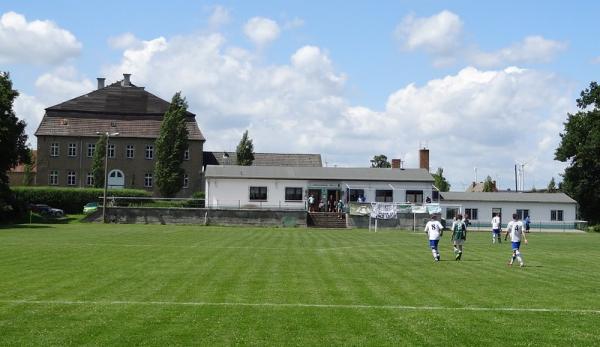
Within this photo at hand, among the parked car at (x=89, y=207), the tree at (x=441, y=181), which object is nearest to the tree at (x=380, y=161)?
the tree at (x=441, y=181)

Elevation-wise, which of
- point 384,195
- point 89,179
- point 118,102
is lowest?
point 384,195

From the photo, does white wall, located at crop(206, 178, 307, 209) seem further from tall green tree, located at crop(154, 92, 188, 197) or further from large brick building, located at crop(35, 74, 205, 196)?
large brick building, located at crop(35, 74, 205, 196)

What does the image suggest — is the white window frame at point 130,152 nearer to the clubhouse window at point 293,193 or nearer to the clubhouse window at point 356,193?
the clubhouse window at point 293,193

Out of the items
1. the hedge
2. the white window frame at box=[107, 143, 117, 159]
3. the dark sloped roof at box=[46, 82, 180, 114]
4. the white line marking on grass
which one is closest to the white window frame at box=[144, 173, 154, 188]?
the white window frame at box=[107, 143, 117, 159]

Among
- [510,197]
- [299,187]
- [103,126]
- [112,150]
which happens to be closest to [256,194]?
[299,187]

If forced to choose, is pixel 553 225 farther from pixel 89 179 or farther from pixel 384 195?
pixel 89 179

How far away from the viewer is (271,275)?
2052cm

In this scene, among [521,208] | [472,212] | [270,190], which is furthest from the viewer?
[472,212]

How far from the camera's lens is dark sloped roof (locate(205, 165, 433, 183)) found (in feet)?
234

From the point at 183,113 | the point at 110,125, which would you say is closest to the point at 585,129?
the point at 183,113

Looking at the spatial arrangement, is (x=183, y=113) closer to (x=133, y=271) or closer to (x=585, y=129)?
(x=585, y=129)

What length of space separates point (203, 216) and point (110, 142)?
3027 centimetres

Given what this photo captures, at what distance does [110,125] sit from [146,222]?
3012cm

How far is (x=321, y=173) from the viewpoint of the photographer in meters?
Answer: 74.3
